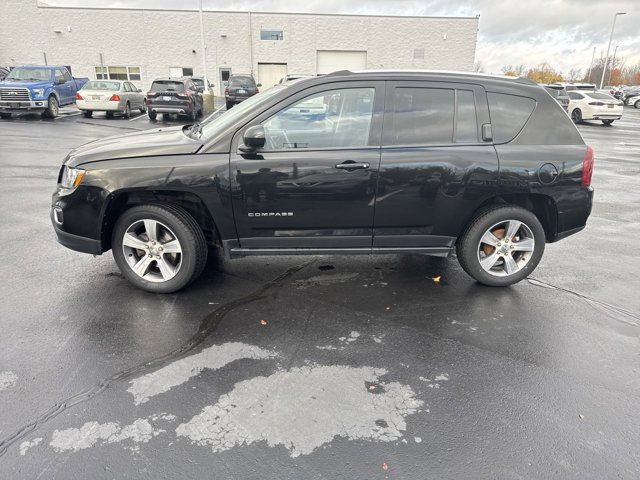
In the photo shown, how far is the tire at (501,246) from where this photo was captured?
13.7 feet

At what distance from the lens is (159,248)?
13.2ft

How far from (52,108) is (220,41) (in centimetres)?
2202

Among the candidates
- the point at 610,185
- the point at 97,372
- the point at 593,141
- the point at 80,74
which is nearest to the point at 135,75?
the point at 80,74

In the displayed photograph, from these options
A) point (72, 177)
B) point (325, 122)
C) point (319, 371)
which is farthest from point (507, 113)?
point (72, 177)

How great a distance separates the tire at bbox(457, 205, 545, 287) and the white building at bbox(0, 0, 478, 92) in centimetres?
3497

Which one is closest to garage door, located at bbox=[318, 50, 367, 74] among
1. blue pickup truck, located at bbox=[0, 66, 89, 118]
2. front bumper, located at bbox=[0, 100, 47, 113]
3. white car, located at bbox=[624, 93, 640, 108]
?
blue pickup truck, located at bbox=[0, 66, 89, 118]

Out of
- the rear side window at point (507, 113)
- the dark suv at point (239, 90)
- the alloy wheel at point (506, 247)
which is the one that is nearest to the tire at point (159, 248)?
the alloy wheel at point (506, 247)

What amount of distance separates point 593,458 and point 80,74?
42.2m

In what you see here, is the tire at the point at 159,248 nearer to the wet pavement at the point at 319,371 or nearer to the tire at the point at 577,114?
the wet pavement at the point at 319,371

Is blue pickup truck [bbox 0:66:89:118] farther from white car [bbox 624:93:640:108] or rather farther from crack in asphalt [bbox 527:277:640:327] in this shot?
white car [bbox 624:93:640:108]

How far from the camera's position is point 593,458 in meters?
2.40

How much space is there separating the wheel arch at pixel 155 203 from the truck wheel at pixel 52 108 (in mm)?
17307

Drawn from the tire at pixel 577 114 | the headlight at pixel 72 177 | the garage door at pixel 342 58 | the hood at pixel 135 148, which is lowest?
the tire at pixel 577 114

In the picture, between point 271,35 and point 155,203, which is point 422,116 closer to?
point 155,203
